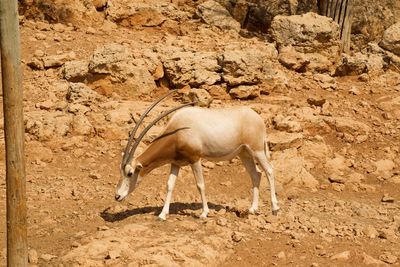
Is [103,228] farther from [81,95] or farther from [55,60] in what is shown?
[55,60]

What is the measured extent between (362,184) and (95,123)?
17.6ft

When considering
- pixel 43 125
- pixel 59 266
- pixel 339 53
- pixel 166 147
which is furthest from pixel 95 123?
pixel 339 53

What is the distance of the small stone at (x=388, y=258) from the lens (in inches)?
282

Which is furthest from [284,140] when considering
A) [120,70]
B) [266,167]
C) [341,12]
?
[341,12]

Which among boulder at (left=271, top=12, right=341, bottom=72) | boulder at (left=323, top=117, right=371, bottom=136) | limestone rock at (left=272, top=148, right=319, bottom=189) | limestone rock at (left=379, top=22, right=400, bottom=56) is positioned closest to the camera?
limestone rock at (left=272, top=148, right=319, bottom=189)

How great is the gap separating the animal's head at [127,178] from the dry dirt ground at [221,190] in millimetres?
396

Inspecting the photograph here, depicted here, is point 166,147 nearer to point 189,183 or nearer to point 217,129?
point 217,129

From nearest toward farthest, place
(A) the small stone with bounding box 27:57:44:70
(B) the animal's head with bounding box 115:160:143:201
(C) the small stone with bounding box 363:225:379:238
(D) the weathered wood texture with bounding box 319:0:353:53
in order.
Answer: (C) the small stone with bounding box 363:225:379:238 < (B) the animal's head with bounding box 115:160:143:201 < (A) the small stone with bounding box 27:57:44:70 < (D) the weathered wood texture with bounding box 319:0:353:53

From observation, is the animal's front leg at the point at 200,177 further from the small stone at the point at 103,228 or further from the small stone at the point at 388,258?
the small stone at the point at 388,258

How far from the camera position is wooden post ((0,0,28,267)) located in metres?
5.35

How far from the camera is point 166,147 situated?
8094 mm

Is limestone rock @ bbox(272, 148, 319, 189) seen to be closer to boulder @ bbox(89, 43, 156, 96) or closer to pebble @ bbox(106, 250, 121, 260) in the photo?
boulder @ bbox(89, 43, 156, 96)

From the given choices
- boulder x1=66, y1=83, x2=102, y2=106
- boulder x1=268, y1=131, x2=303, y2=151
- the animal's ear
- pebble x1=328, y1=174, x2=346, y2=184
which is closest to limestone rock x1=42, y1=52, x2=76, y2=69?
boulder x1=66, y1=83, x2=102, y2=106

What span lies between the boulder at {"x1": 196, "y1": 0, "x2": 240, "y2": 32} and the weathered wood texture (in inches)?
107
